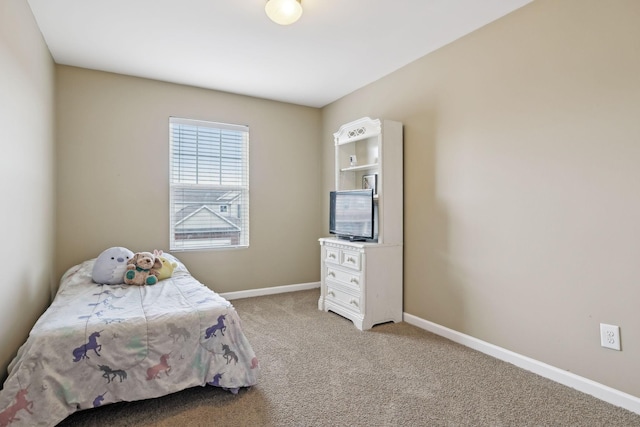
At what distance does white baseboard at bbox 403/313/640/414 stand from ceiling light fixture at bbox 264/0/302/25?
2.68 metres

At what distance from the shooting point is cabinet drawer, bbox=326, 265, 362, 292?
3.17 m

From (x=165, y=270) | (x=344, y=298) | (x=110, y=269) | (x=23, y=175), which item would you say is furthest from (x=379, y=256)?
(x=23, y=175)

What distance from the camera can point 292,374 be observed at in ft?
7.33

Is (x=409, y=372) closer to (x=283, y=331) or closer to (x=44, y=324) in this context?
(x=283, y=331)

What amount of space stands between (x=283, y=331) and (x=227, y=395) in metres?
1.06

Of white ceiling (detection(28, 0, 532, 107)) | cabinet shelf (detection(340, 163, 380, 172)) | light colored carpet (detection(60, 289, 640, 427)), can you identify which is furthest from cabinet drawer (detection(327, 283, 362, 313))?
white ceiling (detection(28, 0, 532, 107))

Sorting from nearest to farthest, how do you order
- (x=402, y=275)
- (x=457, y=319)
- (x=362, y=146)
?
(x=457, y=319) → (x=402, y=275) → (x=362, y=146)

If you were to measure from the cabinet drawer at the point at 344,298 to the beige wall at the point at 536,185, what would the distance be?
1.80 feet

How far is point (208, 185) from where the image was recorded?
397cm

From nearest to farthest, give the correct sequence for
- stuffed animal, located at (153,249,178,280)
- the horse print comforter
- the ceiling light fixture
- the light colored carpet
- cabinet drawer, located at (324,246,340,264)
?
the horse print comforter
the light colored carpet
the ceiling light fixture
stuffed animal, located at (153,249,178,280)
cabinet drawer, located at (324,246,340,264)

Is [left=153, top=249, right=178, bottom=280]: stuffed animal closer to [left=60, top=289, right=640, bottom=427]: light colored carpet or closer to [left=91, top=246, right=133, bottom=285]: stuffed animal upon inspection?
[left=91, top=246, right=133, bottom=285]: stuffed animal

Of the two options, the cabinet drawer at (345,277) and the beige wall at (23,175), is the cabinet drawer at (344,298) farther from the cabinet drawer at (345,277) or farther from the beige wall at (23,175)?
the beige wall at (23,175)

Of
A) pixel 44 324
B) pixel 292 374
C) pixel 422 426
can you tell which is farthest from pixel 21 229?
pixel 422 426

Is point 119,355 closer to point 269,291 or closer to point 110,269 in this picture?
point 110,269
